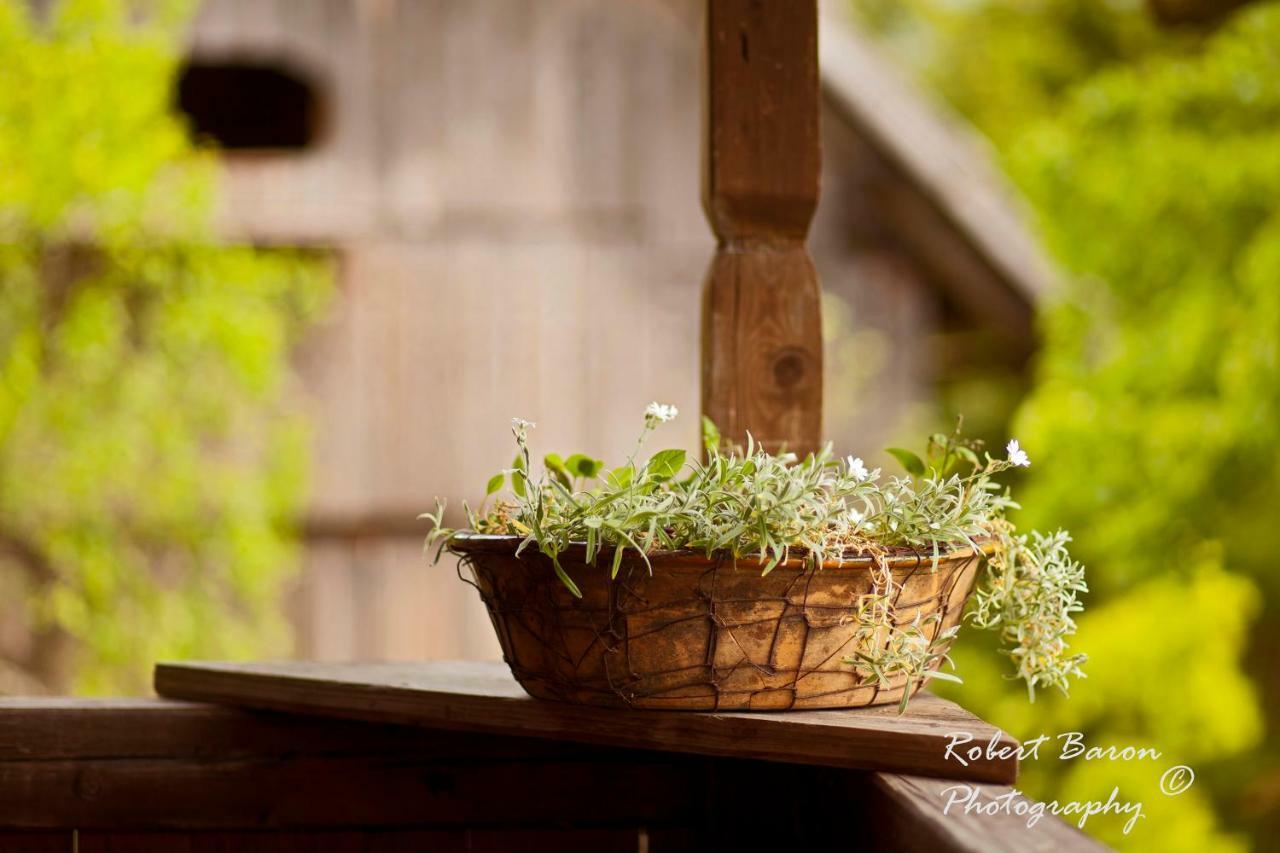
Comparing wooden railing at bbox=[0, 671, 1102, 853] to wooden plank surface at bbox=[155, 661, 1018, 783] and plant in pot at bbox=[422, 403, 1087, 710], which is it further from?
plant in pot at bbox=[422, 403, 1087, 710]

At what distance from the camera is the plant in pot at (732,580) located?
137 cm

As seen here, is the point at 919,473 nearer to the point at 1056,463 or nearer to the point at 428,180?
the point at 1056,463

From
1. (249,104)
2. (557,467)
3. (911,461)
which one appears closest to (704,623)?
(557,467)

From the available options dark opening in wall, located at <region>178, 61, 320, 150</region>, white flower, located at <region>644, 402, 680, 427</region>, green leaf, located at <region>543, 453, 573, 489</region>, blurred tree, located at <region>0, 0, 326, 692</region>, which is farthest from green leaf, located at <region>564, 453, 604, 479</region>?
dark opening in wall, located at <region>178, 61, 320, 150</region>

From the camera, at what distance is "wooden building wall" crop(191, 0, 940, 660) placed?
5.94 meters

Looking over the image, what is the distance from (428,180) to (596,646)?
4821 millimetres

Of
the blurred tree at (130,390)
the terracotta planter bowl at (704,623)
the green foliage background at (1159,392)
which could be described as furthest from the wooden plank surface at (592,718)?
the blurred tree at (130,390)

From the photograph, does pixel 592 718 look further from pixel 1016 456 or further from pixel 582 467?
pixel 1016 456

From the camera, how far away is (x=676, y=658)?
4.58ft

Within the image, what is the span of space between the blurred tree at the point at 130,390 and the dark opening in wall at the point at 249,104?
1227 mm

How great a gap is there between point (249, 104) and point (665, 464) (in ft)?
20.9

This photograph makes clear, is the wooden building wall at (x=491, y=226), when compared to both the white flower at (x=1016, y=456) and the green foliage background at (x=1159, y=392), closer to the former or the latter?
the green foliage background at (x=1159, y=392)

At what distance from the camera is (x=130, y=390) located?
564cm

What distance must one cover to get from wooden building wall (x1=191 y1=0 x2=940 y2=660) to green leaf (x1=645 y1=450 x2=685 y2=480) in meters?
4.45
